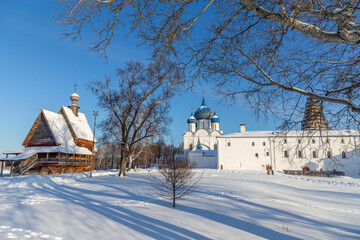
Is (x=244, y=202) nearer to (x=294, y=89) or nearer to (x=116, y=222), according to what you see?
(x=116, y=222)

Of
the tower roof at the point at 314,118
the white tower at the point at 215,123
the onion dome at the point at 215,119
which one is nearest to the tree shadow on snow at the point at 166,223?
the tower roof at the point at 314,118

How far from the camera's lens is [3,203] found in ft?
29.5

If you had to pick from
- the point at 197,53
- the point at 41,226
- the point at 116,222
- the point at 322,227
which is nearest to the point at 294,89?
the point at 197,53

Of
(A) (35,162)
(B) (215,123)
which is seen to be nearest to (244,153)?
(B) (215,123)

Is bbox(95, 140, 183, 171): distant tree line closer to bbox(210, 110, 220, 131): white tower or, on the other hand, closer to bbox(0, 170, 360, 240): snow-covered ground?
bbox(0, 170, 360, 240): snow-covered ground

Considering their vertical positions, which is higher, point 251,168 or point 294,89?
point 294,89

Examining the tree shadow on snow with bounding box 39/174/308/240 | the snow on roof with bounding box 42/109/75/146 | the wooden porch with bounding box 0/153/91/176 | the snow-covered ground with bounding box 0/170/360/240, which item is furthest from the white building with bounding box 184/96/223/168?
the tree shadow on snow with bounding box 39/174/308/240

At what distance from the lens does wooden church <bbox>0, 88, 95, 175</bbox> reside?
26.0 meters

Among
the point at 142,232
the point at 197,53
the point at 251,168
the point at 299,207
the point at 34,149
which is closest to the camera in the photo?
the point at 197,53

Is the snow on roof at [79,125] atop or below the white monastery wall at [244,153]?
atop

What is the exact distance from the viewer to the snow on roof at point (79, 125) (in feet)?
105

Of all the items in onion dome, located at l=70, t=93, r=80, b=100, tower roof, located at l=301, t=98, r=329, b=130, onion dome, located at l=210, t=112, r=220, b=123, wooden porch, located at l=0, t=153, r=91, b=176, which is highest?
onion dome, located at l=210, t=112, r=220, b=123

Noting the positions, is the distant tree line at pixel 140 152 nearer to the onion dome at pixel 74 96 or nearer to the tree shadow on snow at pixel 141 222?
the tree shadow on snow at pixel 141 222

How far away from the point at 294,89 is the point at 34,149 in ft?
99.2
